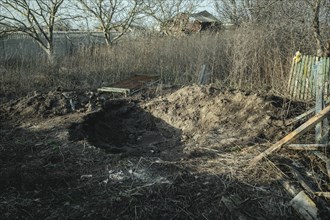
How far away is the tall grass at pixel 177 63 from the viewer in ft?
27.4

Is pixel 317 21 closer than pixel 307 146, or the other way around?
pixel 307 146

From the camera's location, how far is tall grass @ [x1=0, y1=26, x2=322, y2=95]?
834 cm

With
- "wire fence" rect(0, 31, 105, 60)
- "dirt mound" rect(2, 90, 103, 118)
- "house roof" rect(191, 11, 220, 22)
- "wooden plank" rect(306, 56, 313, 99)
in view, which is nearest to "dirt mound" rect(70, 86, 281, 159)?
"dirt mound" rect(2, 90, 103, 118)

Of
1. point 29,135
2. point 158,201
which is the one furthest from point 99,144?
point 158,201

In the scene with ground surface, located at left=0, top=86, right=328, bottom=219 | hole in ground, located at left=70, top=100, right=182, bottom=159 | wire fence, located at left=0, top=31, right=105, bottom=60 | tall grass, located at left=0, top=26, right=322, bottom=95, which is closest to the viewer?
ground surface, located at left=0, top=86, right=328, bottom=219

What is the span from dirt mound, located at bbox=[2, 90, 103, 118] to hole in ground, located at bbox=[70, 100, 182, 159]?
1.62ft

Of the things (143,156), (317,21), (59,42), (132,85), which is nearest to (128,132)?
(143,156)

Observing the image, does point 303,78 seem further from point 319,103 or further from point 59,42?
point 59,42

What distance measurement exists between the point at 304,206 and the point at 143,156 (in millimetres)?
2300

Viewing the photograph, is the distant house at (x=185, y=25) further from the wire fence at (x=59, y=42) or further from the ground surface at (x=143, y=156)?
the ground surface at (x=143, y=156)

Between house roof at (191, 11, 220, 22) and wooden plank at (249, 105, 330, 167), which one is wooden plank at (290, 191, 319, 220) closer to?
wooden plank at (249, 105, 330, 167)

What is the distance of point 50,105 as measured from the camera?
263 inches

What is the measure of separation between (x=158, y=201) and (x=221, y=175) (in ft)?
2.80

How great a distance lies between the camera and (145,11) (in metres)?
15.1
